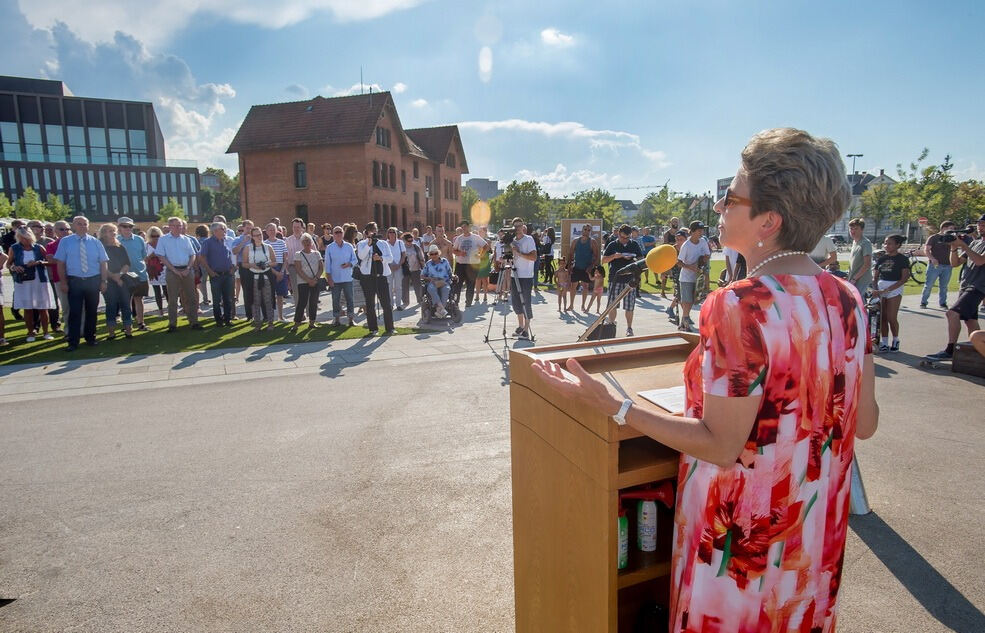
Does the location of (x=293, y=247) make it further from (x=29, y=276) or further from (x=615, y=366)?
(x=615, y=366)

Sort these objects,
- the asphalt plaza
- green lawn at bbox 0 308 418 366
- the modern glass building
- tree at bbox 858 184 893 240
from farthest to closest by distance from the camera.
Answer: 1. the modern glass building
2. tree at bbox 858 184 893 240
3. green lawn at bbox 0 308 418 366
4. the asphalt plaza

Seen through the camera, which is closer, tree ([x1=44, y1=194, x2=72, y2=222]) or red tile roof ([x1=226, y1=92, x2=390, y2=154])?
red tile roof ([x1=226, y1=92, x2=390, y2=154])

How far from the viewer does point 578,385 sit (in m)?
1.73

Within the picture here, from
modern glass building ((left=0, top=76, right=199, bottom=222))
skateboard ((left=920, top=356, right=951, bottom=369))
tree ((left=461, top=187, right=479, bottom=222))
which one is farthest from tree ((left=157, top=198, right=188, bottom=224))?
skateboard ((left=920, top=356, right=951, bottom=369))

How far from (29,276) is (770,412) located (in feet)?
41.3

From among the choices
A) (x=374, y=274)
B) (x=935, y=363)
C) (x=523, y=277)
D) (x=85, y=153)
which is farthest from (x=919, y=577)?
(x=85, y=153)

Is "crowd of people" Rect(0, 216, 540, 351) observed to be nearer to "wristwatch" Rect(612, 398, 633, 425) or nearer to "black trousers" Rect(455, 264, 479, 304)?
"black trousers" Rect(455, 264, 479, 304)

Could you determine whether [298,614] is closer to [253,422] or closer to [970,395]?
[253,422]

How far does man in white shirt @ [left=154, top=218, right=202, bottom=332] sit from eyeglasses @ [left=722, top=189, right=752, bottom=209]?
11.7 m

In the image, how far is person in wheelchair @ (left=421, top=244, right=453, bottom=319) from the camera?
12.5m

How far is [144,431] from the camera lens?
5812 millimetres

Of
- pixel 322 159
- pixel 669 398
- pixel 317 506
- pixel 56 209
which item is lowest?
pixel 317 506

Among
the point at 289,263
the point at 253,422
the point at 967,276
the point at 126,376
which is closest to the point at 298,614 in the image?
the point at 253,422

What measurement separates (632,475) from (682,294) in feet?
34.0
